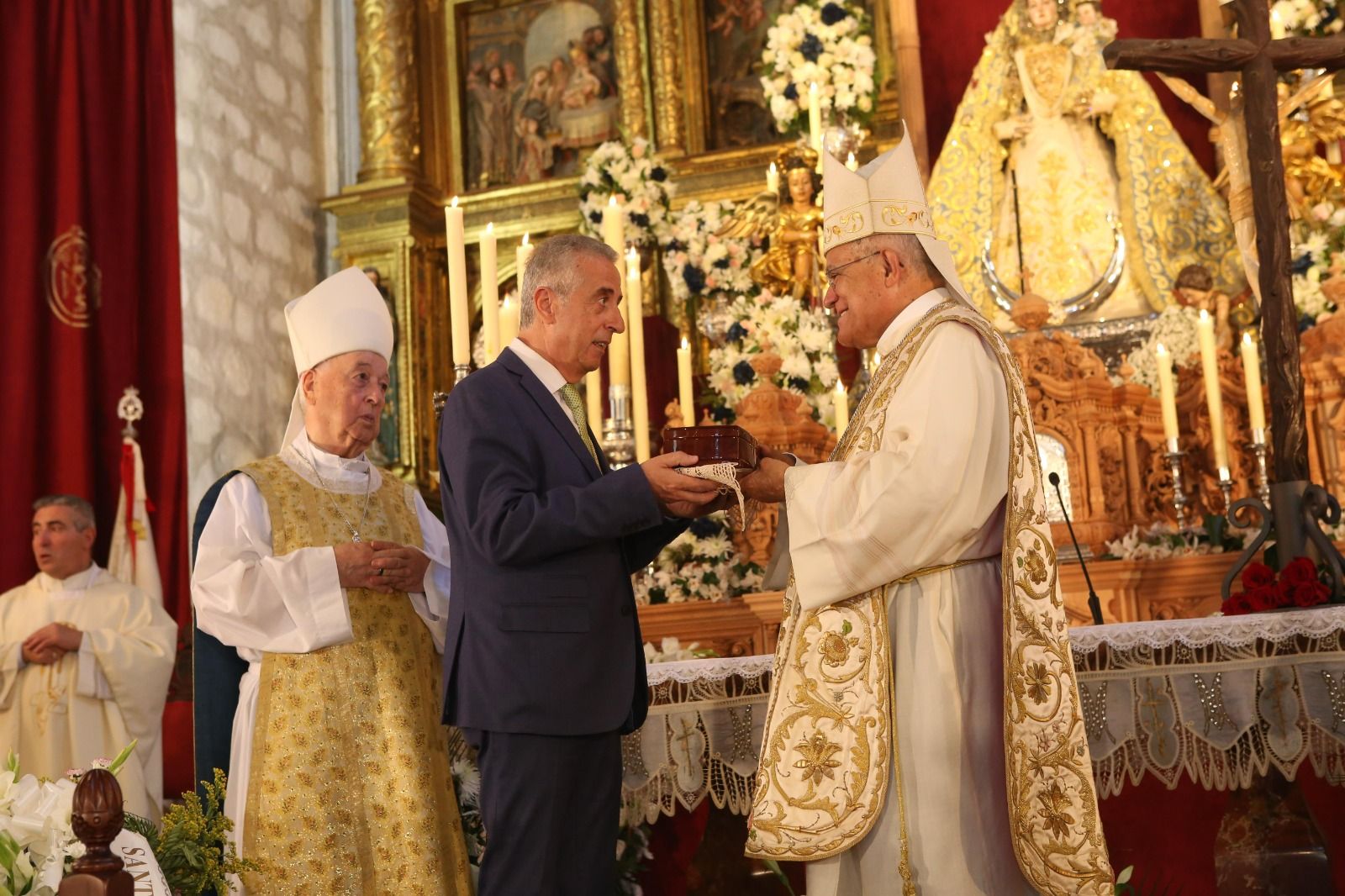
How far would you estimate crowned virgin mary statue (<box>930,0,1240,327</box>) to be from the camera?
6.52 meters

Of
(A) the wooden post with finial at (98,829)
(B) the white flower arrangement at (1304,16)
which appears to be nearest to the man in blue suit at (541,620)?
(A) the wooden post with finial at (98,829)

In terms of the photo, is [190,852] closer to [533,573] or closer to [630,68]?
[533,573]

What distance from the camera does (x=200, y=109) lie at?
8070 mm

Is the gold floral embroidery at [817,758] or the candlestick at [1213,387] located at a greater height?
the candlestick at [1213,387]

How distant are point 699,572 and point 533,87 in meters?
5.05

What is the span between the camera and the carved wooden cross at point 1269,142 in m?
3.84

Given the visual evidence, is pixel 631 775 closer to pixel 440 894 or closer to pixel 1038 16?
pixel 440 894

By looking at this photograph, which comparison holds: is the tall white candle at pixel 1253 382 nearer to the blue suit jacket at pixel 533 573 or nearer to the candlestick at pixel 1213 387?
the candlestick at pixel 1213 387

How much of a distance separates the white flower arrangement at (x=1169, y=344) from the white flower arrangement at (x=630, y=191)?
219 centimetres

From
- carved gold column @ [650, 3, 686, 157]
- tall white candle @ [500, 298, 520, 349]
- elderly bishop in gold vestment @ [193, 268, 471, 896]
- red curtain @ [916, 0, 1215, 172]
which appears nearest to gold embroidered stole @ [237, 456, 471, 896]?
elderly bishop in gold vestment @ [193, 268, 471, 896]

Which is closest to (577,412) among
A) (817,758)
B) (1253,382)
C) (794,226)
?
(817,758)

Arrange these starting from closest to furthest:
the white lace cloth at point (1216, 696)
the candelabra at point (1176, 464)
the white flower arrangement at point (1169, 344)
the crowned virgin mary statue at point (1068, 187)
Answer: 1. the white lace cloth at point (1216, 696)
2. the candelabra at point (1176, 464)
3. the white flower arrangement at point (1169, 344)
4. the crowned virgin mary statue at point (1068, 187)

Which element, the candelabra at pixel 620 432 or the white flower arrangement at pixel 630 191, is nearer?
the candelabra at pixel 620 432

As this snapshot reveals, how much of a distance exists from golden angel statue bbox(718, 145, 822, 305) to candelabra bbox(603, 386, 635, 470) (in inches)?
84.0
